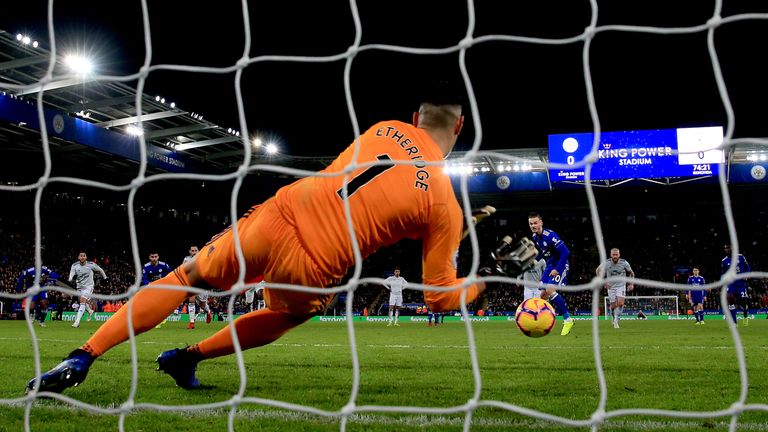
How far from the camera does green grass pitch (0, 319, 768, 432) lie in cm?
328

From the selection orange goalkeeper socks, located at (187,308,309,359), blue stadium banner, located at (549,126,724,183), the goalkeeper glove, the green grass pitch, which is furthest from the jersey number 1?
blue stadium banner, located at (549,126,724,183)

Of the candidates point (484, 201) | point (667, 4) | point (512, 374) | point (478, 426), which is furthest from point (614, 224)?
point (478, 426)

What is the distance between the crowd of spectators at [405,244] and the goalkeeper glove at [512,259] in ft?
77.3

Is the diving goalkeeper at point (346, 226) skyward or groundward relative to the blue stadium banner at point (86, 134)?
groundward

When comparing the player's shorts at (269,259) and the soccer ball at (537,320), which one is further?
the soccer ball at (537,320)

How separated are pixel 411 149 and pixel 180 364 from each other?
86.5 inches

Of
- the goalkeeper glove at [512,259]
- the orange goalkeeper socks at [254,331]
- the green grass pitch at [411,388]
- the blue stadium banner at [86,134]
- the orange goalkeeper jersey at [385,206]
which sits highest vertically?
the blue stadium banner at [86,134]

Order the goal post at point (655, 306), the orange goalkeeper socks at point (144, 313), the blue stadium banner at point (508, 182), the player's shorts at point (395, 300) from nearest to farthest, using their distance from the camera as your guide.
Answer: the orange goalkeeper socks at point (144, 313) < the player's shorts at point (395, 300) < the goal post at point (655, 306) < the blue stadium banner at point (508, 182)

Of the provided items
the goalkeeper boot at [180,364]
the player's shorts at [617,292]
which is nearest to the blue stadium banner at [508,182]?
the player's shorts at [617,292]

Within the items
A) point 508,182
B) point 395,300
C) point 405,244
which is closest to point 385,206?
point 395,300

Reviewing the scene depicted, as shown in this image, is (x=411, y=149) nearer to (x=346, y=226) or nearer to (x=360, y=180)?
(x=360, y=180)

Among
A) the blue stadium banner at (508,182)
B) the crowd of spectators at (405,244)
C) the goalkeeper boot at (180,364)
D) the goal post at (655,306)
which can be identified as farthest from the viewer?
the blue stadium banner at (508,182)

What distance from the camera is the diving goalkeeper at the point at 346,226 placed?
326 cm

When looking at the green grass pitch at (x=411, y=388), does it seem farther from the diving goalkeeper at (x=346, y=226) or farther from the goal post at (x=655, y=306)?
the goal post at (x=655, y=306)
